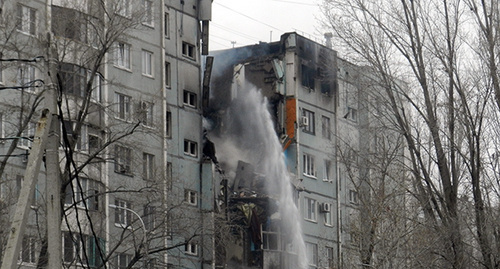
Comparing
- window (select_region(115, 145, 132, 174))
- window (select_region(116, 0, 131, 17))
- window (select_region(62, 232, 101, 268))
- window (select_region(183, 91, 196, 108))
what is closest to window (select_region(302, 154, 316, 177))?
window (select_region(183, 91, 196, 108))

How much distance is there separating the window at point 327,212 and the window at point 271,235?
510 cm

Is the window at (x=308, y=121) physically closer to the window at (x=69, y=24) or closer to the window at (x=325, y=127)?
the window at (x=325, y=127)

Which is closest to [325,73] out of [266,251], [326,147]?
[326,147]

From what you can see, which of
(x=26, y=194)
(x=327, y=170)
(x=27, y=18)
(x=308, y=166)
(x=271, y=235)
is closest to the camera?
(x=26, y=194)

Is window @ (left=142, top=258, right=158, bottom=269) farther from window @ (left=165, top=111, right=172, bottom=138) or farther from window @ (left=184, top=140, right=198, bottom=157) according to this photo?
window @ (left=184, top=140, right=198, bottom=157)

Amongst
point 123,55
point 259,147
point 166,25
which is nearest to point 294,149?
point 259,147

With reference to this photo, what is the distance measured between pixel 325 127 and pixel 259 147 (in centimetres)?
492

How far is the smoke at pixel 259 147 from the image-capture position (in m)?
61.3

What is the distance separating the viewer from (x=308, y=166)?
212 feet

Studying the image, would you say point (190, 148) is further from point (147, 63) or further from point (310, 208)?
point (310, 208)

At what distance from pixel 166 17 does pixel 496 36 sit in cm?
2189

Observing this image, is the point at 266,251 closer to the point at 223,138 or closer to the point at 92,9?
the point at 223,138

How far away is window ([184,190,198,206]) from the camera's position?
5300cm

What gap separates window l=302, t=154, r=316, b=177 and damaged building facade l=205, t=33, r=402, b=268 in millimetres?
51
